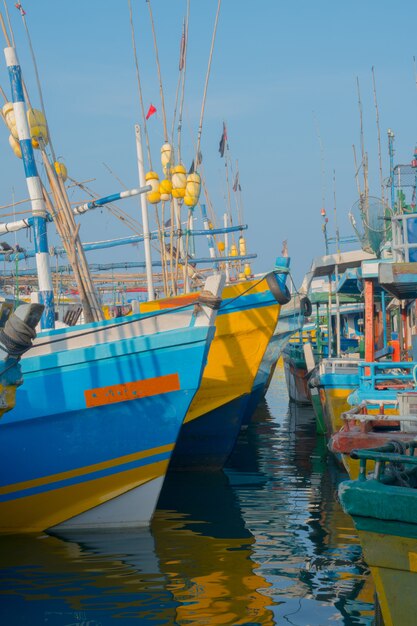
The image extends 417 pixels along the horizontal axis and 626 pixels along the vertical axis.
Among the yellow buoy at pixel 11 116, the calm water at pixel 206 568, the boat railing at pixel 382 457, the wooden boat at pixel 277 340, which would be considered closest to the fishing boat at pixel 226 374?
the calm water at pixel 206 568

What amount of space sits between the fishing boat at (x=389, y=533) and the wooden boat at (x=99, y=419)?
502 centimetres

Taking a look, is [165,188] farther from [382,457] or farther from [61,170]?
[382,457]

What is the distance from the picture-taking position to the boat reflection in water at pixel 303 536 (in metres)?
6.88

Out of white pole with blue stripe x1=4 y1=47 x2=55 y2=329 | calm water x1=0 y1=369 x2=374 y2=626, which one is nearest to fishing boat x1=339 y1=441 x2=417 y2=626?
calm water x1=0 y1=369 x2=374 y2=626

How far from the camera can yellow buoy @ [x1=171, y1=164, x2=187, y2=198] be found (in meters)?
14.7

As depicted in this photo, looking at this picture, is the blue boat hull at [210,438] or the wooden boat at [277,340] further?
the wooden boat at [277,340]

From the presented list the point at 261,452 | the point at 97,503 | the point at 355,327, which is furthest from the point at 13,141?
the point at 355,327

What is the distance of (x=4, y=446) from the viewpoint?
9.20 m

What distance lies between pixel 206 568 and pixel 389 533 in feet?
12.8

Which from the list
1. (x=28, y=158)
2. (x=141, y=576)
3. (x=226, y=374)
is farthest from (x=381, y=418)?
(x=226, y=374)

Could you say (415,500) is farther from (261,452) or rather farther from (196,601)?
(261,452)

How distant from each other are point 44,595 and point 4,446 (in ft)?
7.57

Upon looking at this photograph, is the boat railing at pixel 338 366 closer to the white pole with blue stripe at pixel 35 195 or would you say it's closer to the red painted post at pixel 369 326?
the red painted post at pixel 369 326

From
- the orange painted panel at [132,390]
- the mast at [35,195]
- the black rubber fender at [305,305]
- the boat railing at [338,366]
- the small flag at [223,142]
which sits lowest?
the boat railing at [338,366]
